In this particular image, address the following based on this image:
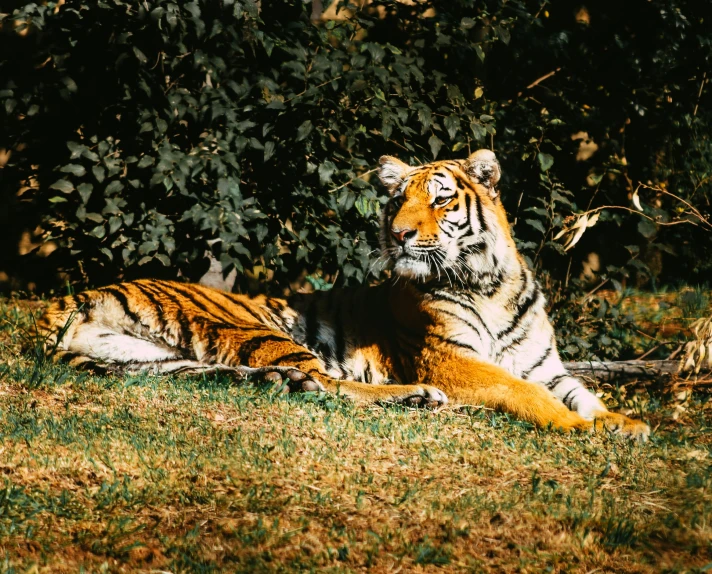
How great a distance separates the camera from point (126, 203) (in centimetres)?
577

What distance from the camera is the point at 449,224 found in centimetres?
477

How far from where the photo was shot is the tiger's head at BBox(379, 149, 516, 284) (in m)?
4.70

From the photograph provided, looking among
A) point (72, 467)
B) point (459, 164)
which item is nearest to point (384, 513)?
point (72, 467)

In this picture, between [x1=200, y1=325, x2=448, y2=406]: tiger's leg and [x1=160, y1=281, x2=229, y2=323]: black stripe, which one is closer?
[x1=200, y1=325, x2=448, y2=406]: tiger's leg

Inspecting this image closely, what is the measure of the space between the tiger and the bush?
2.50 ft

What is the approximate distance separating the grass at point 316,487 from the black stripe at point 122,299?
2.22ft

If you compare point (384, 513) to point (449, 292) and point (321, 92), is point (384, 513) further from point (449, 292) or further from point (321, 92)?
point (321, 92)

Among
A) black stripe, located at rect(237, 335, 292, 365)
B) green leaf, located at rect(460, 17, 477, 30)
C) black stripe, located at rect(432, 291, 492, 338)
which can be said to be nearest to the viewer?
black stripe, located at rect(237, 335, 292, 365)

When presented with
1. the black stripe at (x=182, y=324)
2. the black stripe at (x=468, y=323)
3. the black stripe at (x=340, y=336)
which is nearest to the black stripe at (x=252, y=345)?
the black stripe at (x=182, y=324)

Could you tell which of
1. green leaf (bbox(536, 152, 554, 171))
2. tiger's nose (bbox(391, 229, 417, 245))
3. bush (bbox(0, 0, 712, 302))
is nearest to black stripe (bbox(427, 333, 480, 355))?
tiger's nose (bbox(391, 229, 417, 245))

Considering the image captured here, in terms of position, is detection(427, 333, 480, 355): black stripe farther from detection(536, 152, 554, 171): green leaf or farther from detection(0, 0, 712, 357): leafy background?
detection(536, 152, 554, 171): green leaf

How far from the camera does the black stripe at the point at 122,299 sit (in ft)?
16.2

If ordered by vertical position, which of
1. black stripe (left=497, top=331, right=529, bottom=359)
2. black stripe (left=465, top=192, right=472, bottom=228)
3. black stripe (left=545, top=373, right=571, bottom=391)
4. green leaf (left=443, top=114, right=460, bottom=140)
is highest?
green leaf (left=443, top=114, right=460, bottom=140)

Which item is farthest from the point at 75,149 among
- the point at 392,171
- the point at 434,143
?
the point at 434,143
